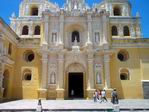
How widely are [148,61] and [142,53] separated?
4.26 feet

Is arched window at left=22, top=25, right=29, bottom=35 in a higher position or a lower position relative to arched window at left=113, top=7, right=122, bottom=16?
lower

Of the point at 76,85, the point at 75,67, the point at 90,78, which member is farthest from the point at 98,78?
the point at 76,85

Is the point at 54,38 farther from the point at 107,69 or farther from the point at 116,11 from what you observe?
the point at 116,11

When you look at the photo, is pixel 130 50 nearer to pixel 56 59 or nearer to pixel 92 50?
pixel 92 50

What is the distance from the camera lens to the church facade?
27.1m

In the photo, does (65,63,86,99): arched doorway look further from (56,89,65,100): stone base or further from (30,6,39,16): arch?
(30,6,39,16): arch

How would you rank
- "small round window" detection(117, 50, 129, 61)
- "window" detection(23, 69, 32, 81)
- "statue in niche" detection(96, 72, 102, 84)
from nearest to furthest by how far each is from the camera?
"statue in niche" detection(96, 72, 102, 84) < "window" detection(23, 69, 32, 81) < "small round window" detection(117, 50, 129, 61)

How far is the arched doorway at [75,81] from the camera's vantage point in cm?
2820

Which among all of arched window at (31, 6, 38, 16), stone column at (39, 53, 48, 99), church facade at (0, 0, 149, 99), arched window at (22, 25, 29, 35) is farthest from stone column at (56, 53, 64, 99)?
arched window at (31, 6, 38, 16)

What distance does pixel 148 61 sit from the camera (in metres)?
28.3

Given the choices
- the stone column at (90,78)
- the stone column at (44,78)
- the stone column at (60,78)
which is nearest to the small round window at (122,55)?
the stone column at (90,78)

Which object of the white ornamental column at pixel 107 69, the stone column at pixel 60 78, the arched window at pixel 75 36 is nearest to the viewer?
the stone column at pixel 60 78

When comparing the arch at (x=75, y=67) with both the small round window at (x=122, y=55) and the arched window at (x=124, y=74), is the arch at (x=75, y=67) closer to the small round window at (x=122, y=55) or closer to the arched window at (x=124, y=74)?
the arched window at (x=124, y=74)

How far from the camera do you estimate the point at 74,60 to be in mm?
27812
